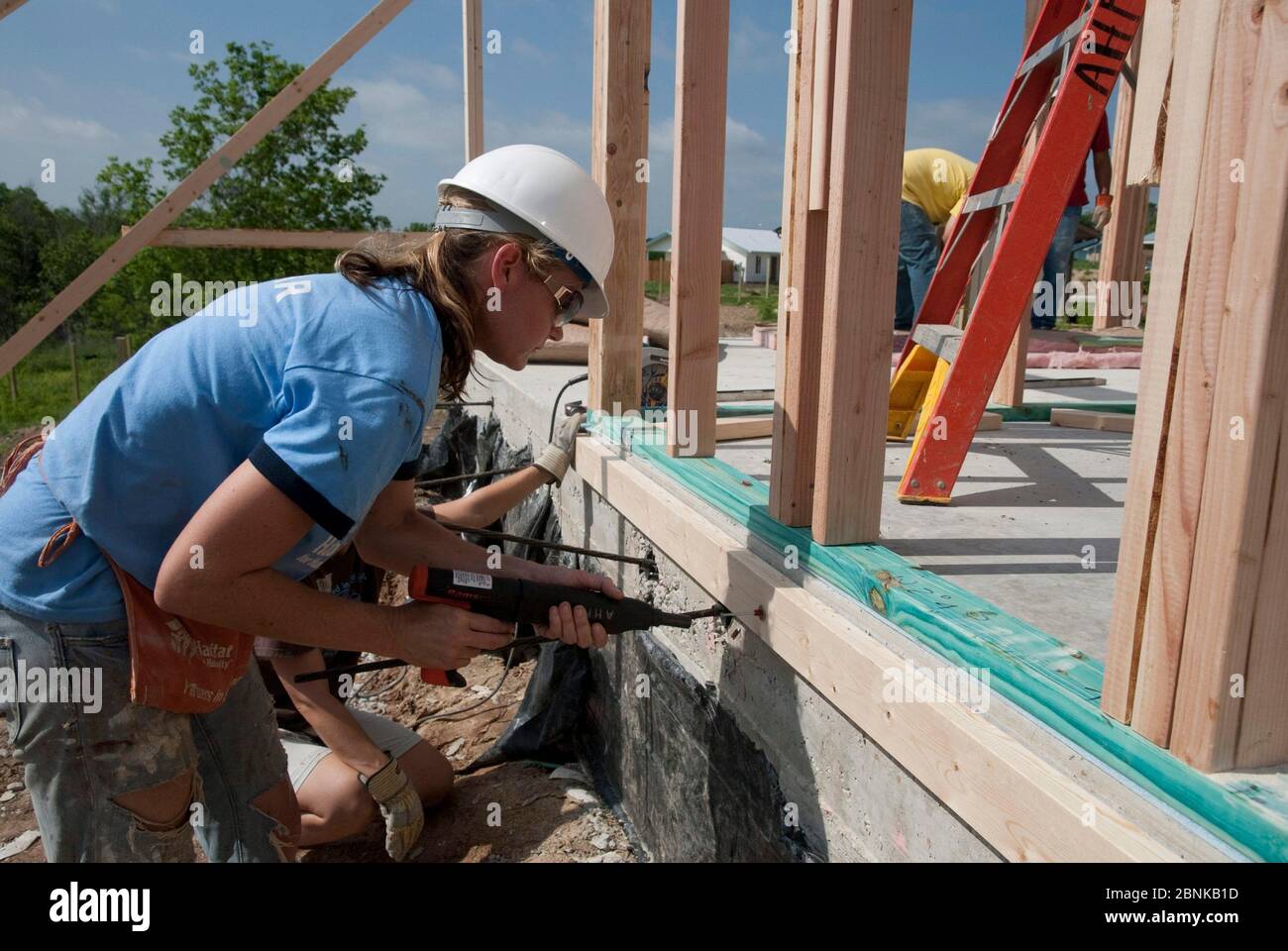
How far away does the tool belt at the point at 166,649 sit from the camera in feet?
5.39

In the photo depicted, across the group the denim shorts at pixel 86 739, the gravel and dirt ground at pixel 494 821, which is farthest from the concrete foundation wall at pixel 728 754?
the denim shorts at pixel 86 739

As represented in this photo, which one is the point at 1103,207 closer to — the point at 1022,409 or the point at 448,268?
the point at 1022,409

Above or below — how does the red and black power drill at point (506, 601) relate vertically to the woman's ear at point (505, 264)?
below

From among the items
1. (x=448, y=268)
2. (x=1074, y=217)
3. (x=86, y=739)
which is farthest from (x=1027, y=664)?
(x=1074, y=217)

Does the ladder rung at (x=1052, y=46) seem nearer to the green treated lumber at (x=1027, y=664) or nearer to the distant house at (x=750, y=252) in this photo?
the green treated lumber at (x=1027, y=664)

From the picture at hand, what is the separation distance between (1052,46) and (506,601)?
8.20 ft

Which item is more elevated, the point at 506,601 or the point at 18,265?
the point at 18,265

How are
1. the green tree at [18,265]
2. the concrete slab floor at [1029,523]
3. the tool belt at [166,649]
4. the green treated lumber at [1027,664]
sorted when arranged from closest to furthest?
the green treated lumber at [1027,664] < the tool belt at [166,649] < the concrete slab floor at [1029,523] < the green tree at [18,265]

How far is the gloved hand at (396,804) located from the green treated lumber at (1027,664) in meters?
1.61

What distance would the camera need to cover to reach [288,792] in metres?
2.35

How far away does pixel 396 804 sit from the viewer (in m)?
3.15

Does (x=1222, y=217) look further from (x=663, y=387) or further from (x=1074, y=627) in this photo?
(x=663, y=387)

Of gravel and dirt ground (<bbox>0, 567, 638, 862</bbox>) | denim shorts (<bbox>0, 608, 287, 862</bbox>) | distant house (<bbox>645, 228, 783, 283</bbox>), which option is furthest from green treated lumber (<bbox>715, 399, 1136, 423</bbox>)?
distant house (<bbox>645, 228, 783, 283</bbox>)

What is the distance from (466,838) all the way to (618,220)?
2486 mm
